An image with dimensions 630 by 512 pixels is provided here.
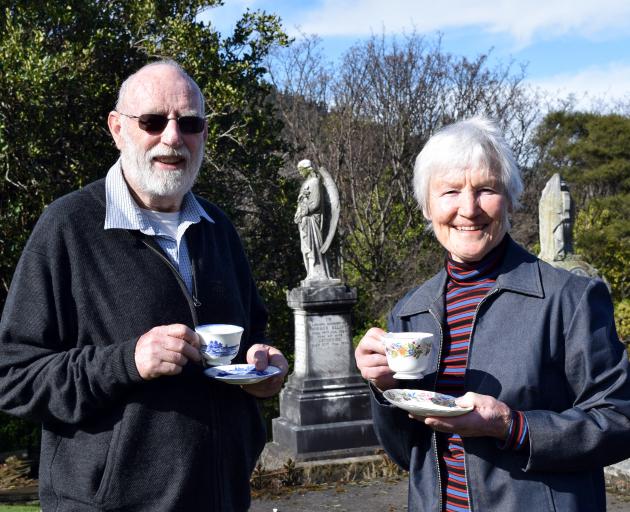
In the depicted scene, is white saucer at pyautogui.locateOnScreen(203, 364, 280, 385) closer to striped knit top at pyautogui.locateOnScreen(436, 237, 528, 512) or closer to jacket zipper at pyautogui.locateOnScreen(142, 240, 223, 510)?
jacket zipper at pyautogui.locateOnScreen(142, 240, 223, 510)

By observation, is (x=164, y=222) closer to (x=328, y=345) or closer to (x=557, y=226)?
(x=328, y=345)

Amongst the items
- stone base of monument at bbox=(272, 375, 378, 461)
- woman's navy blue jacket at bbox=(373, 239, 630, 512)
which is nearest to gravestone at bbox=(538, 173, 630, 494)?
stone base of monument at bbox=(272, 375, 378, 461)

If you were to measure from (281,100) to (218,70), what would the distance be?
37.0 ft

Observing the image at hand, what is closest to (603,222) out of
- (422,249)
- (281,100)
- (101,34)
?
(422,249)

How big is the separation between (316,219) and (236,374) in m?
7.54

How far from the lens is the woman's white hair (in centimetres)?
A: 223

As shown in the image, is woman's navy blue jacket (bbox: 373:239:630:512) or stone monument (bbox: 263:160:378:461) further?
stone monument (bbox: 263:160:378:461)

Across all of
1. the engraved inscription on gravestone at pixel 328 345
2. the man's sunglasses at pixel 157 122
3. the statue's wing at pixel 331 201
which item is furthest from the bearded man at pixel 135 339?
the statue's wing at pixel 331 201

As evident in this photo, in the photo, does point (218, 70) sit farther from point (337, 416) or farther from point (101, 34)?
point (337, 416)

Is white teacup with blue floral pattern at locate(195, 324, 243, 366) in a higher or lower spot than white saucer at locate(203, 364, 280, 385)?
higher

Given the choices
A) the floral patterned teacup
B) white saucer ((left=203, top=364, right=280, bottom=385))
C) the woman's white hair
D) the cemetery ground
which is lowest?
the cemetery ground

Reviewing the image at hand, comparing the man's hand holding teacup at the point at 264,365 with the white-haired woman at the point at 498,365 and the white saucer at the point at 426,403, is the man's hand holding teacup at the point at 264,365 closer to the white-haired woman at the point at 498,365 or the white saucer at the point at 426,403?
the white-haired woman at the point at 498,365

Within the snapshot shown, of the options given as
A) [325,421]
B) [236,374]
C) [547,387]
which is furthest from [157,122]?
[325,421]

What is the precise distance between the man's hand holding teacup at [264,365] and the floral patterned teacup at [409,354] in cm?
49
